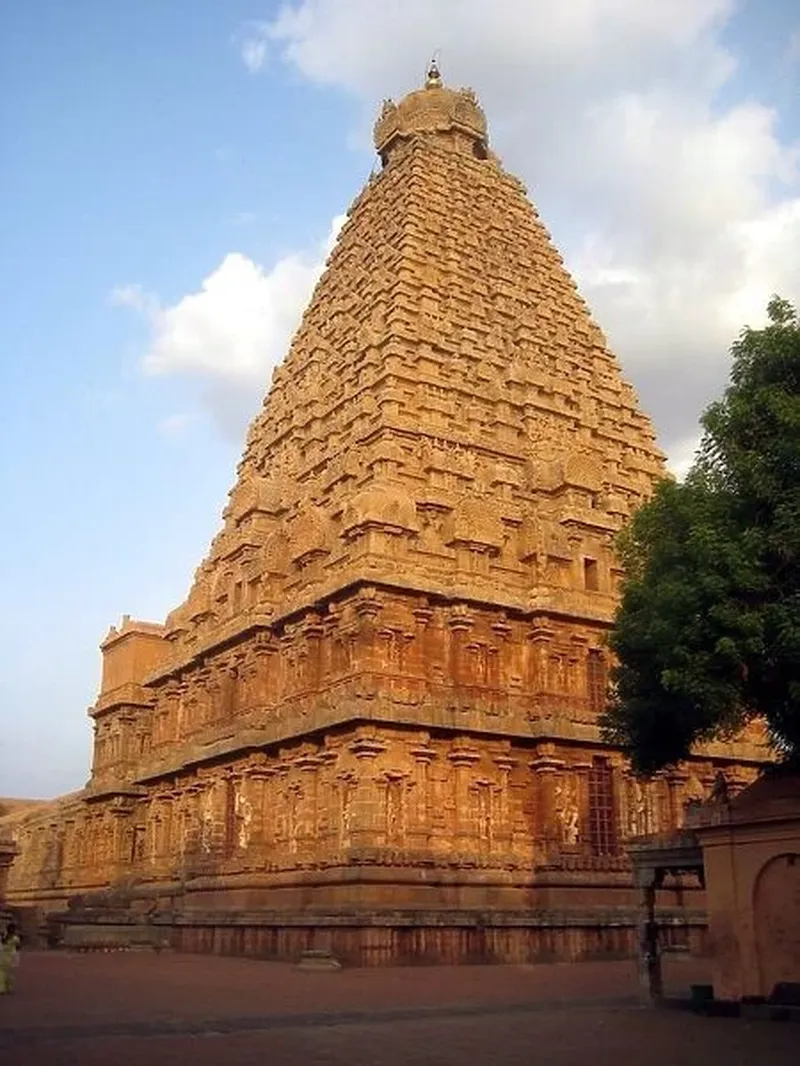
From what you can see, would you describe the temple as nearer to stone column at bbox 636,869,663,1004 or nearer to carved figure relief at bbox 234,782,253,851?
carved figure relief at bbox 234,782,253,851

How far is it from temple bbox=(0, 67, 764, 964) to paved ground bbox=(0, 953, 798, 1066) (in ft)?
17.0

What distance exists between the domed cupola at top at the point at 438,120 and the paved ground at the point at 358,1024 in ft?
124

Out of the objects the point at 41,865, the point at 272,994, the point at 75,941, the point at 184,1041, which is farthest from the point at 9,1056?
the point at 41,865

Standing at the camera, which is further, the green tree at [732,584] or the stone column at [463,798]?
the stone column at [463,798]

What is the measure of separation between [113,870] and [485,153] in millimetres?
35150

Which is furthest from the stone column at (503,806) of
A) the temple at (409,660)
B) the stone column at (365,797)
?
the stone column at (365,797)

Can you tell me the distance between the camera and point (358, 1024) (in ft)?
48.7

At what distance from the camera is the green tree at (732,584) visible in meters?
15.4

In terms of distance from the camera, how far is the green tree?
15375 millimetres

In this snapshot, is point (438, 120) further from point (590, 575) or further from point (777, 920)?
point (777, 920)

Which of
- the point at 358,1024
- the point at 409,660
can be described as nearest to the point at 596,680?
the point at 409,660

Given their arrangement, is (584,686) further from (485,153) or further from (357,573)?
(485,153)

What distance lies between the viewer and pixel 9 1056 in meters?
11.6

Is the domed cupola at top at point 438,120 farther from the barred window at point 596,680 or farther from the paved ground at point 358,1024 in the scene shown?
the paved ground at point 358,1024
